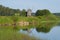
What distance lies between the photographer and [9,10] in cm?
7569

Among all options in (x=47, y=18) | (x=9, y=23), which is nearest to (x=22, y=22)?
(x=9, y=23)

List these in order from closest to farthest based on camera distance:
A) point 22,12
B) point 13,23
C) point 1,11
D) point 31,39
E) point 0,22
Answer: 1. point 31,39
2. point 0,22
3. point 13,23
4. point 1,11
5. point 22,12

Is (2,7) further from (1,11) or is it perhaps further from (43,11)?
(43,11)

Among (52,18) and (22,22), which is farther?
(52,18)

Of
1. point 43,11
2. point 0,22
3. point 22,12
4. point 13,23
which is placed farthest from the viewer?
point 43,11

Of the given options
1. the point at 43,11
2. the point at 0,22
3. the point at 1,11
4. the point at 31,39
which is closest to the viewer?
the point at 31,39

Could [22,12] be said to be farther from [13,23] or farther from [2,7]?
[13,23]

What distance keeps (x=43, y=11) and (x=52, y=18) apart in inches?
537

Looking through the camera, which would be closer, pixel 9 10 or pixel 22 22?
pixel 22 22

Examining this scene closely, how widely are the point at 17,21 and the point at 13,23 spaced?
1.40 meters

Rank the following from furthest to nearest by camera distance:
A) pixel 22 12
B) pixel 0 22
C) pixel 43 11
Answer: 1. pixel 43 11
2. pixel 22 12
3. pixel 0 22

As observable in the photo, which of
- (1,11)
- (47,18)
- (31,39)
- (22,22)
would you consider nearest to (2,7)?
(1,11)

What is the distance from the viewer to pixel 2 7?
74.7 metres

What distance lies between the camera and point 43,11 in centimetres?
8875
